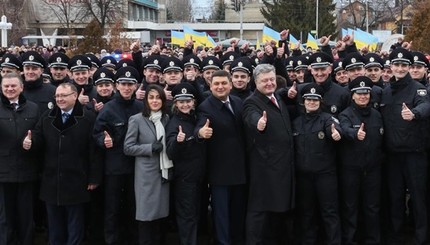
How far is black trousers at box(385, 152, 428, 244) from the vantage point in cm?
637

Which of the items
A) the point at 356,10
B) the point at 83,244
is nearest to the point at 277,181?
the point at 83,244

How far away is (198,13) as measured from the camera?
123 meters

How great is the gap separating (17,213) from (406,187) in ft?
15.9

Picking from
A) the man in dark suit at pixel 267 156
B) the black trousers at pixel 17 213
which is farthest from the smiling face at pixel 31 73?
the man in dark suit at pixel 267 156

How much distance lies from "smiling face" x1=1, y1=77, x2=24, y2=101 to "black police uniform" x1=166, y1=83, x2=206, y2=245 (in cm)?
185

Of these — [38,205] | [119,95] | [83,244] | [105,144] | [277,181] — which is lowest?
[83,244]

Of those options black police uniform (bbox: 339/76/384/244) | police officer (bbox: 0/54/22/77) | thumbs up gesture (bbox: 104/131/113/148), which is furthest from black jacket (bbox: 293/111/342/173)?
police officer (bbox: 0/54/22/77)

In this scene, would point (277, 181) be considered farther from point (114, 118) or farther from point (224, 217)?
point (114, 118)

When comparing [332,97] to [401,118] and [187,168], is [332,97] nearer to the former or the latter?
[401,118]

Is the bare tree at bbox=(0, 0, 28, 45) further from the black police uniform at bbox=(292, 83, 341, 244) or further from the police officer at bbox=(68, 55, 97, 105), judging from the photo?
the black police uniform at bbox=(292, 83, 341, 244)

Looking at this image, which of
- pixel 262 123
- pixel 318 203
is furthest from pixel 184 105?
pixel 318 203

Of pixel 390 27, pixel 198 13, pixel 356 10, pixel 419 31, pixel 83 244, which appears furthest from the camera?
pixel 198 13

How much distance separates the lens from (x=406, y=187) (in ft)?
21.6

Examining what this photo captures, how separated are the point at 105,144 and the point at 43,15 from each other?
82.9 meters
